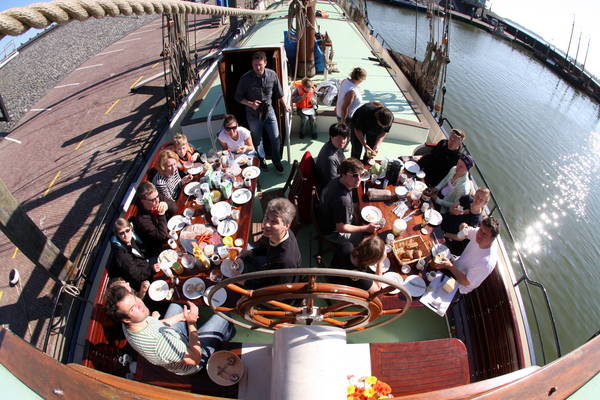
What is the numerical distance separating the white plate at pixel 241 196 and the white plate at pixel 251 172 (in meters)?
0.28

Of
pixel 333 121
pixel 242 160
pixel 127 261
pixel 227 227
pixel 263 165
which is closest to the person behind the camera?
pixel 127 261

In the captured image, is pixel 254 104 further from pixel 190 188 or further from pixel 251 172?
pixel 190 188

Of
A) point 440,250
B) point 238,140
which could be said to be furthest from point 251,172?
point 440,250

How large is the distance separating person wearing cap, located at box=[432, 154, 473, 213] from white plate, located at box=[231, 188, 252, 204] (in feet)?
8.51

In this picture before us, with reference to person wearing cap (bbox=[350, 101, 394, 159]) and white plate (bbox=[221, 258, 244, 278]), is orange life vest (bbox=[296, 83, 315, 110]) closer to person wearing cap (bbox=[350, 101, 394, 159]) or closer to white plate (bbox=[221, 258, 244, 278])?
person wearing cap (bbox=[350, 101, 394, 159])

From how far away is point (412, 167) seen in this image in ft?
15.9

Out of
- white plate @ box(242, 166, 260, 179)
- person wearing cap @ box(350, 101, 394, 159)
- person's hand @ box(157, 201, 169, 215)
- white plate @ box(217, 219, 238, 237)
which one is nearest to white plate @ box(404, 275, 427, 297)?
white plate @ box(217, 219, 238, 237)

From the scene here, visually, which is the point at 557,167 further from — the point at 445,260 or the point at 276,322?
the point at 276,322

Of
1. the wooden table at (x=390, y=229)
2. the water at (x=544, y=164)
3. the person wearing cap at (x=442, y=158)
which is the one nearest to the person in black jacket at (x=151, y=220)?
the wooden table at (x=390, y=229)

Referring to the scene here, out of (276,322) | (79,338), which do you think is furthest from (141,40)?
(276,322)

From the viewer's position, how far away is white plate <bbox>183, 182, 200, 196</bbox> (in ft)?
14.2

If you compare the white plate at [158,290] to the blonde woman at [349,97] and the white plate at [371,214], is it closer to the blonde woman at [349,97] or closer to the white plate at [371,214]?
the white plate at [371,214]

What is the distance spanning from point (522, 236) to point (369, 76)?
19.3 ft

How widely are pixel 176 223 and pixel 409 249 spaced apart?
9.32 feet
